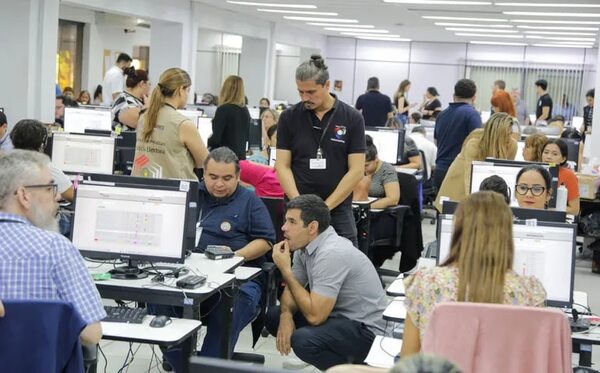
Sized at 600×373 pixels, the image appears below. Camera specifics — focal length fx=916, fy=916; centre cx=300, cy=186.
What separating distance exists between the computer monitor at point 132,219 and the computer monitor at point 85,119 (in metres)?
6.67

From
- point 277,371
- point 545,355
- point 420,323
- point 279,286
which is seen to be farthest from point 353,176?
point 277,371

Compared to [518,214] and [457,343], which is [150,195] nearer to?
[518,214]

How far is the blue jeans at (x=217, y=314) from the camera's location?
4.46 m

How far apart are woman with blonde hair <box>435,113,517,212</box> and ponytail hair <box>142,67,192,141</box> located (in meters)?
2.06

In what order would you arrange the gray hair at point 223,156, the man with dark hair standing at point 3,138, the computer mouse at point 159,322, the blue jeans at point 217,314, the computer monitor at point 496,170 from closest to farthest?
1. the computer mouse at point 159,322
2. the blue jeans at point 217,314
3. the gray hair at point 223,156
4. the computer monitor at point 496,170
5. the man with dark hair standing at point 3,138

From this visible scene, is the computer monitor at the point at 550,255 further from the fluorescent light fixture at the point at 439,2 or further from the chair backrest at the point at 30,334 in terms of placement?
the fluorescent light fixture at the point at 439,2

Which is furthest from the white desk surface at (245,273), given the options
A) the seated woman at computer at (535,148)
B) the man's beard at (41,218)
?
the seated woman at computer at (535,148)

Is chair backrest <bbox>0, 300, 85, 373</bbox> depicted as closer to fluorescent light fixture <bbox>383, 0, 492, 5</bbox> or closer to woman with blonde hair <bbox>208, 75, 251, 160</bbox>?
woman with blonde hair <bbox>208, 75, 251, 160</bbox>

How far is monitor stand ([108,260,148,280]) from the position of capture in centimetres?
402

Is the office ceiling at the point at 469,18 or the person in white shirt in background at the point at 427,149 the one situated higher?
the office ceiling at the point at 469,18

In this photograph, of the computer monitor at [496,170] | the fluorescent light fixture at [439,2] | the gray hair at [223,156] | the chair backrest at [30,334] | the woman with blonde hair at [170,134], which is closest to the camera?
the chair backrest at [30,334]

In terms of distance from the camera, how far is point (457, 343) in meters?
2.53

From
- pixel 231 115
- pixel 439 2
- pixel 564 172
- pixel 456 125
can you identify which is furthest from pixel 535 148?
pixel 439 2

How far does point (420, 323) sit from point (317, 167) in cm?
226
